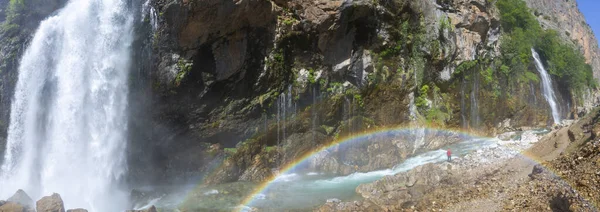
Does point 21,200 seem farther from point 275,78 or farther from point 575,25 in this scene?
point 575,25

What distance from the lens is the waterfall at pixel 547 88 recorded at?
95.6ft

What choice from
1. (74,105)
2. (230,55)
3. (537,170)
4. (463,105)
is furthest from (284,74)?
(537,170)

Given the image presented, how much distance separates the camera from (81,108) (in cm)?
1656

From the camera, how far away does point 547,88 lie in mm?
29766

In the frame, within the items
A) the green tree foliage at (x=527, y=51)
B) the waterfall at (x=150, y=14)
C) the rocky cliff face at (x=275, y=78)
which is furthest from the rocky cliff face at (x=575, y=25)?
the waterfall at (x=150, y=14)

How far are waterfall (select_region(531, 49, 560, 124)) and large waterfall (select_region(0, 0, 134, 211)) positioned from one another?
2823cm

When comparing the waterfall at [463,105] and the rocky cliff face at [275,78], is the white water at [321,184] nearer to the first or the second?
the rocky cliff face at [275,78]

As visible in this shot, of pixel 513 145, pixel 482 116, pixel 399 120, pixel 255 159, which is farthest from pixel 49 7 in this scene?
pixel 482 116

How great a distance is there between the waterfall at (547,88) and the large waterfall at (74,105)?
28.2m

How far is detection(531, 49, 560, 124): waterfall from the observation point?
95.6 ft

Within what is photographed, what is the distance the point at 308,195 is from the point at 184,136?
22.2 feet

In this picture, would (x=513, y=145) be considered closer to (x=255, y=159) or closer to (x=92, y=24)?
(x=255, y=159)

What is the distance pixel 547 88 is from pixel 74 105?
3111cm

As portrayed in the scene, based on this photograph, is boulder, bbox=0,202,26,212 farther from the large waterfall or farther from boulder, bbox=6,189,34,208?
the large waterfall
